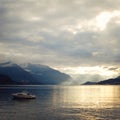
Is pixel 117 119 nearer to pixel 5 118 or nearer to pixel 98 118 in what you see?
pixel 98 118

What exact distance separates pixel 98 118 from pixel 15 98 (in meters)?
105

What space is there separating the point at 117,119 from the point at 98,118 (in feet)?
18.5

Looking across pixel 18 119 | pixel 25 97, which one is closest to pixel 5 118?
pixel 18 119

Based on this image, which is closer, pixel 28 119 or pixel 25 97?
pixel 28 119

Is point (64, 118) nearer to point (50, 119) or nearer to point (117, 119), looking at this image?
point (50, 119)

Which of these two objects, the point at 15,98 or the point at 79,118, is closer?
the point at 79,118

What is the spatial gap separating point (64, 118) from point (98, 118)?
1033 cm

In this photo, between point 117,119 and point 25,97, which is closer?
point 117,119

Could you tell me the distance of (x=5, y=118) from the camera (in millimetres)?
86312

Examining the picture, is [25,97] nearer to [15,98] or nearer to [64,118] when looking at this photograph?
[15,98]

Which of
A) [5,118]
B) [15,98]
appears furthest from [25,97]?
[5,118]

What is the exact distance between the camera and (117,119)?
87125 millimetres

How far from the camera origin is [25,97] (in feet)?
609

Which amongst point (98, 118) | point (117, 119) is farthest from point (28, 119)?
point (117, 119)
